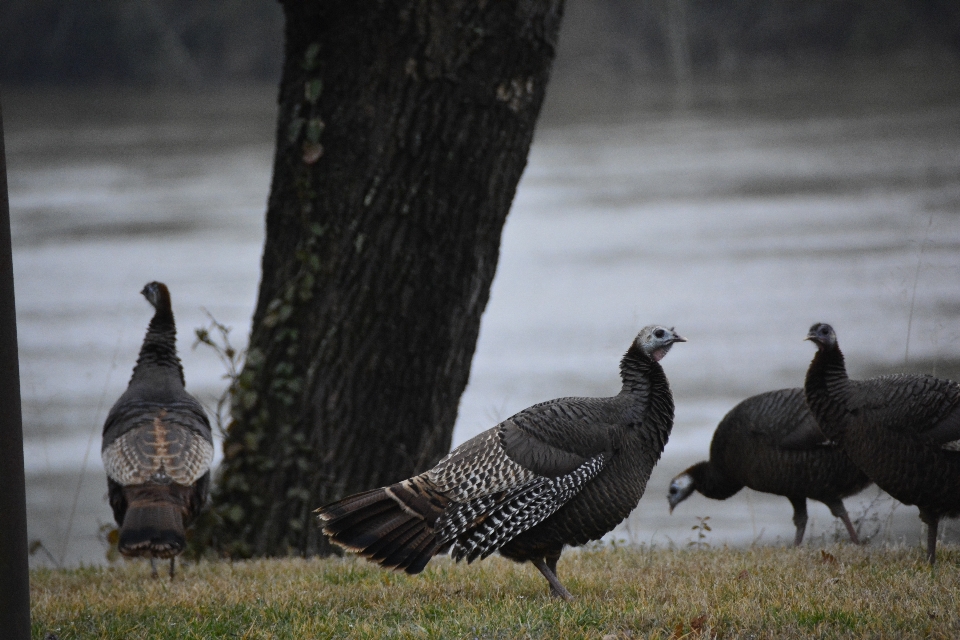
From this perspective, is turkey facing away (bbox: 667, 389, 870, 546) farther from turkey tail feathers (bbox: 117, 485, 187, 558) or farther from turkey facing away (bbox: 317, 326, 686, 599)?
turkey tail feathers (bbox: 117, 485, 187, 558)

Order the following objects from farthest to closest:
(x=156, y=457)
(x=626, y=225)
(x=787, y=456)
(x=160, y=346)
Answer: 1. (x=626, y=225)
2. (x=160, y=346)
3. (x=787, y=456)
4. (x=156, y=457)

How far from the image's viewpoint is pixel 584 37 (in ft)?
85.5

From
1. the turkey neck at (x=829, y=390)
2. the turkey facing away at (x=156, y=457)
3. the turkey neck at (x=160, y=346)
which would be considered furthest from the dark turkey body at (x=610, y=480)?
the turkey neck at (x=160, y=346)

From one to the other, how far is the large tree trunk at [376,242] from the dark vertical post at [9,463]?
309cm

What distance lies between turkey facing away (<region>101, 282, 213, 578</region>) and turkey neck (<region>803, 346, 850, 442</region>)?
306 centimetres

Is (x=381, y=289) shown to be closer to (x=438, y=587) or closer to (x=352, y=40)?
(x=352, y=40)

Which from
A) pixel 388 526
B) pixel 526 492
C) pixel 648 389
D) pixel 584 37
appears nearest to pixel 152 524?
pixel 388 526

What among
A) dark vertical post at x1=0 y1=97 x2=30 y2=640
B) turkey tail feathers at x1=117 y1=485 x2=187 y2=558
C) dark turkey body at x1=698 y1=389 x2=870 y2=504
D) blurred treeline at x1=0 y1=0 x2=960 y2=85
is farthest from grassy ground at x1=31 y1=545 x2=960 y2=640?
blurred treeline at x1=0 y1=0 x2=960 y2=85

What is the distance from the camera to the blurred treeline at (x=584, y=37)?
2273cm

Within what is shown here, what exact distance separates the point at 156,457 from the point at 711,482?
339 cm

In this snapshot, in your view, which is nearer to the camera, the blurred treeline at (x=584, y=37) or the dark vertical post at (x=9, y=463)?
the dark vertical post at (x=9, y=463)

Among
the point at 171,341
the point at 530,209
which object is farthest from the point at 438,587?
the point at 530,209

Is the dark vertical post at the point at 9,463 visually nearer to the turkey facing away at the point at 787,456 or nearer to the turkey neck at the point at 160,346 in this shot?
the turkey neck at the point at 160,346

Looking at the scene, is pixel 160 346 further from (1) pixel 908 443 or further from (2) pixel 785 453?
(1) pixel 908 443
